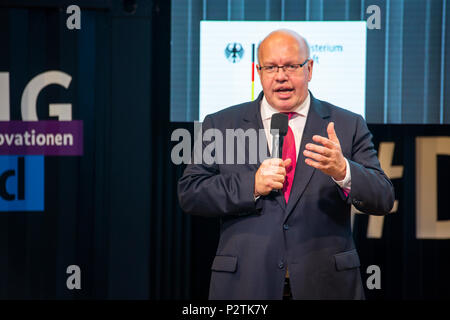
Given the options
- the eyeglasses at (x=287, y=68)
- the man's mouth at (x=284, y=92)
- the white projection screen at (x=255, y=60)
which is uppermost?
the white projection screen at (x=255, y=60)

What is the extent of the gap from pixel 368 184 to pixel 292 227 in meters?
0.29

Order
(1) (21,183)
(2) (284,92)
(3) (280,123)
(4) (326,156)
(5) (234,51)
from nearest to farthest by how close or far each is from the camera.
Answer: (4) (326,156), (3) (280,123), (2) (284,92), (5) (234,51), (1) (21,183)

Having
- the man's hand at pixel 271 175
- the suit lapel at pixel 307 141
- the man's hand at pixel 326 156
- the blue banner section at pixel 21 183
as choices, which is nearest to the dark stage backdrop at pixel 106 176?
the blue banner section at pixel 21 183

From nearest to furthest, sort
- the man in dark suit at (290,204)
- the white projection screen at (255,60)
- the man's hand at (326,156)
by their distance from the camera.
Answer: the man's hand at (326,156)
the man in dark suit at (290,204)
the white projection screen at (255,60)

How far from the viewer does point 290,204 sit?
5.26ft

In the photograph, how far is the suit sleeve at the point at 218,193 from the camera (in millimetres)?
1572

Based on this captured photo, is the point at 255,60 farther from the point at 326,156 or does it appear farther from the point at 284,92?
the point at 326,156

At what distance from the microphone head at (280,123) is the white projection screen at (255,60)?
4.02 feet

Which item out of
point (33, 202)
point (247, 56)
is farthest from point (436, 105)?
point (33, 202)

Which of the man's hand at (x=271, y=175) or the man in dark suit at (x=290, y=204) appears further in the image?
the man in dark suit at (x=290, y=204)

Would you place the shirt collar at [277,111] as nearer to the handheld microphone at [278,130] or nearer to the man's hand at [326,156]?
the handheld microphone at [278,130]

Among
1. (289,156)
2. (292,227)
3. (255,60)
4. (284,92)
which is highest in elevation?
(255,60)

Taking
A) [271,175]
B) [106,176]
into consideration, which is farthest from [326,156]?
[106,176]

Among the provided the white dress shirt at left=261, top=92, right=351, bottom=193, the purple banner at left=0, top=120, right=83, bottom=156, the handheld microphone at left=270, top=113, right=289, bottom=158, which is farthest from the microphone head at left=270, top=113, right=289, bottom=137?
the purple banner at left=0, top=120, right=83, bottom=156
